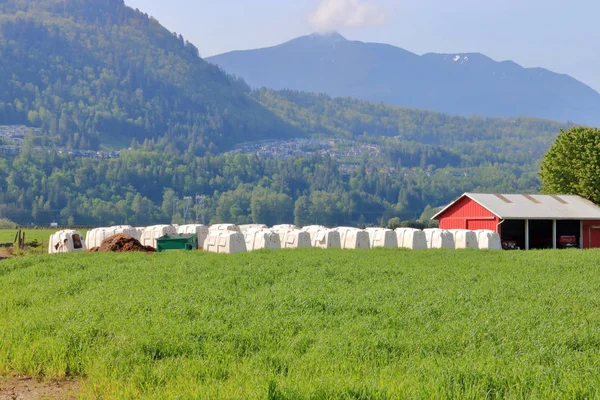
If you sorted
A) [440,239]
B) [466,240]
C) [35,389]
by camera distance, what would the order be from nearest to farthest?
[35,389], [440,239], [466,240]

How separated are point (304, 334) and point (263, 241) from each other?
2894cm

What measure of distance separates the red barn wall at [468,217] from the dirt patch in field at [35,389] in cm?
4336

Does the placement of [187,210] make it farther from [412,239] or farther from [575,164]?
[412,239]

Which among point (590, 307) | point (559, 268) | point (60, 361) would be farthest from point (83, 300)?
point (559, 268)

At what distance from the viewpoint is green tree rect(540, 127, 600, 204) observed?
59625mm

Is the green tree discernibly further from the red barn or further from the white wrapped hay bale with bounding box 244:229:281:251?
the white wrapped hay bale with bounding box 244:229:281:251

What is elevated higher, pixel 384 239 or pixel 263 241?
pixel 384 239

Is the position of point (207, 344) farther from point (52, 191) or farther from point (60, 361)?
point (52, 191)

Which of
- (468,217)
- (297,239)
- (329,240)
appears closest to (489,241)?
(468,217)

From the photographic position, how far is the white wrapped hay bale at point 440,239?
4572 centimetres

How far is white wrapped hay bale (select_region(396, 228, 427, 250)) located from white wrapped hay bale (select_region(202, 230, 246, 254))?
36.0ft

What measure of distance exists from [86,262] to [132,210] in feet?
510

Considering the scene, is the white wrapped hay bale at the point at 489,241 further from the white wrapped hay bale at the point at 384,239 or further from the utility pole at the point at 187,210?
the utility pole at the point at 187,210

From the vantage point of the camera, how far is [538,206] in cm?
5312
